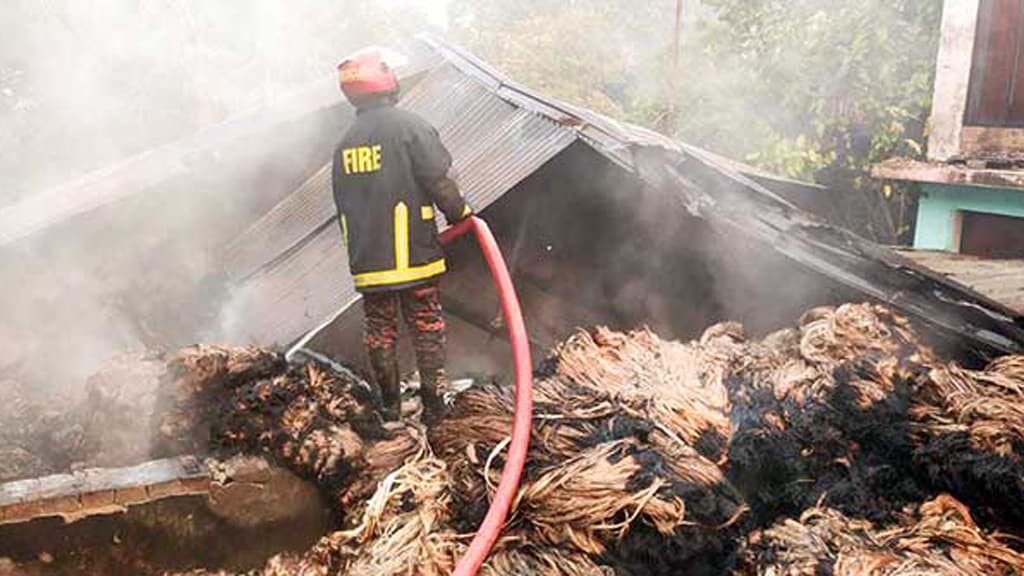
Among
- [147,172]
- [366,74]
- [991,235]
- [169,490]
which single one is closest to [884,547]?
[169,490]

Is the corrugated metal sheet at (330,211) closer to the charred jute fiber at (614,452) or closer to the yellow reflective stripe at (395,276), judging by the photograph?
the yellow reflective stripe at (395,276)

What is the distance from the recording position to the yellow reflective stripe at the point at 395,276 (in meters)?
5.53

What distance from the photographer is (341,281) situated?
22.9 feet

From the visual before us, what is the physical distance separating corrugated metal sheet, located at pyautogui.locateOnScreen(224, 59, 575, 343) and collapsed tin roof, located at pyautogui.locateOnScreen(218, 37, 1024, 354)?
16mm

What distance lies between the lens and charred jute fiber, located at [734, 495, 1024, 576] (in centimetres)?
350

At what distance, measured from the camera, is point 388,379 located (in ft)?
19.1

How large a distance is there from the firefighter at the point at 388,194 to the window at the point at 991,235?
8592 mm

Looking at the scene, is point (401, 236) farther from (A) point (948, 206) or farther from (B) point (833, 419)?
(A) point (948, 206)

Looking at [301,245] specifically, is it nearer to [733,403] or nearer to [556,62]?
[733,403]

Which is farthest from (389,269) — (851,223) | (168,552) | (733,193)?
(851,223)

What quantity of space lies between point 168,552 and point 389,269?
83.9 inches

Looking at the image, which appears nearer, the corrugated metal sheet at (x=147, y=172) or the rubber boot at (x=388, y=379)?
the rubber boot at (x=388, y=379)

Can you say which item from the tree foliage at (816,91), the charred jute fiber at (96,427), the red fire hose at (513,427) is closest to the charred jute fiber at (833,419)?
the red fire hose at (513,427)

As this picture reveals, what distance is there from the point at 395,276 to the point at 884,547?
10.8 ft
